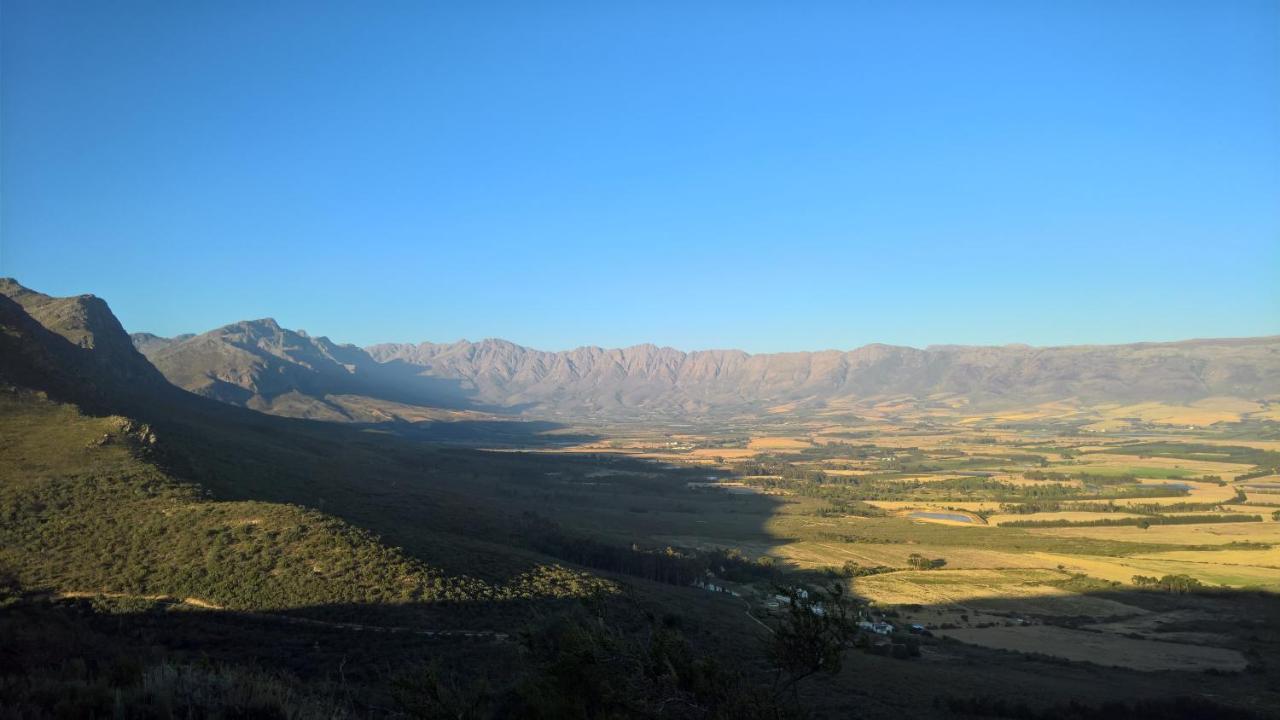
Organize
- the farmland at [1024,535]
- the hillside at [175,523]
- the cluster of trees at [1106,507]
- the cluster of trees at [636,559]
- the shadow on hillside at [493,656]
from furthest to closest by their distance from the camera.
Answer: the cluster of trees at [1106,507] < the cluster of trees at [636,559] < the farmland at [1024,535] < the hillside at [175,523] < the shadow on hillside at [493,656]

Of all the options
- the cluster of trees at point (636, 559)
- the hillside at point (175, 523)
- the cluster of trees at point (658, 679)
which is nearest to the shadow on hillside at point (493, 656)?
the hillside at point (175, 523)

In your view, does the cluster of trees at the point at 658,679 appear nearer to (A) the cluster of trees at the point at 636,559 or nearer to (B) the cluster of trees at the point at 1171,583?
(A) the cluster of trees at the point at 636,559

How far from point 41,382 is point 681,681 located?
196ft

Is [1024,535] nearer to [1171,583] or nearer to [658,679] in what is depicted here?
[1171,583]

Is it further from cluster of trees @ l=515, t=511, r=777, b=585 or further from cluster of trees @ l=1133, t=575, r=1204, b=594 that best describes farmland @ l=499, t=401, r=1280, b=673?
cluster of trees @ l=515, t=511, r=777, b=585

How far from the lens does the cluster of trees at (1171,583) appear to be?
5303 cm

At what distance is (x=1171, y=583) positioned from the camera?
54.7 metres

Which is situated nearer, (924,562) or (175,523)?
(175,523)

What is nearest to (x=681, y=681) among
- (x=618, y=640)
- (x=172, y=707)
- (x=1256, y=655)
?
(x=618, y=640)

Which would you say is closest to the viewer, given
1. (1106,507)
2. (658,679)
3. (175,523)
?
(658,679)

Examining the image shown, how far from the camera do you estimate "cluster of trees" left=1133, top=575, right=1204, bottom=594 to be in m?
53.0

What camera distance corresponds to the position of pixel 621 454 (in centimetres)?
17925

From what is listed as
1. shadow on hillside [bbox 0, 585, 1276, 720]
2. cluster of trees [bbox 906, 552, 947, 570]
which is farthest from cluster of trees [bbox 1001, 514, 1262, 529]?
shadow on hillside [bbox 0, 585, 1276, 720]

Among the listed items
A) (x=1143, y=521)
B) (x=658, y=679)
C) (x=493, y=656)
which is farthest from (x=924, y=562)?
(x=658, y=679)
